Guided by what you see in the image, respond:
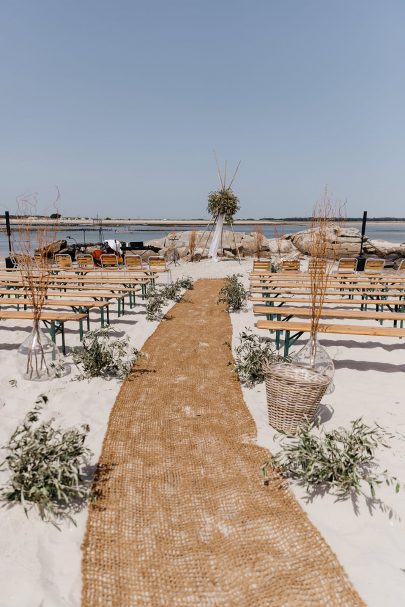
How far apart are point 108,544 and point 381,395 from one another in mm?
3242

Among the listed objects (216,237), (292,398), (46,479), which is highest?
(216,237)

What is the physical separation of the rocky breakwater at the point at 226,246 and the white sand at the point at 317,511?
50.6 ft

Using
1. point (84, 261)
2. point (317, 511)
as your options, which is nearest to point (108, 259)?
point (84, 261)

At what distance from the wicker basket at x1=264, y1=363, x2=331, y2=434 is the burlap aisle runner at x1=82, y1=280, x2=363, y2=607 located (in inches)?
12.4

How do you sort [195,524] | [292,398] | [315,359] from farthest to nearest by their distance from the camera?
[315,359] → [292,398] → [195,524]

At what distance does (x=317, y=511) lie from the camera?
2.54m

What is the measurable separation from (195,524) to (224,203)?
17.1 m

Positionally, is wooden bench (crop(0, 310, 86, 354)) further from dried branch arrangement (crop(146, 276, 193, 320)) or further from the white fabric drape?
the white fabric drape

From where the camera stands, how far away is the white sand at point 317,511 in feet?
6.58

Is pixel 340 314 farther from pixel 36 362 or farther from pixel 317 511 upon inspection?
pixel 36 362

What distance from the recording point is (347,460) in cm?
276

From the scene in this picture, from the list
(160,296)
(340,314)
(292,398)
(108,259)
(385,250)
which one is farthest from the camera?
→ (385,250)

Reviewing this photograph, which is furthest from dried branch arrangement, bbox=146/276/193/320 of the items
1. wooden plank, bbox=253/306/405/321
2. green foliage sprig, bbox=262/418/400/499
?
green foliage sprig, bbox=262/418/400/499

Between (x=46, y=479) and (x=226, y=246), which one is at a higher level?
(x=226, y=246)
